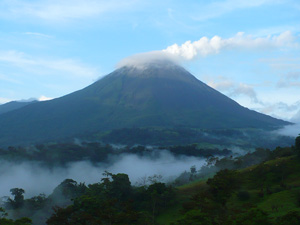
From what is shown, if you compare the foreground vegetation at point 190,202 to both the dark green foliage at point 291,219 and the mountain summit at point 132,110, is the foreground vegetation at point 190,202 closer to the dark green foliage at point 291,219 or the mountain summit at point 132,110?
the dark green foliage at point 291,219

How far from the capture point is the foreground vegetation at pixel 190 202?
22.9 metres

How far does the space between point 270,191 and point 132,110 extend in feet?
412

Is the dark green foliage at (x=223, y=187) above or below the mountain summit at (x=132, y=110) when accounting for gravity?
below

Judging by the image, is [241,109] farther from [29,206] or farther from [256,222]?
[256,222]

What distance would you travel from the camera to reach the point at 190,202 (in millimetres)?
28062

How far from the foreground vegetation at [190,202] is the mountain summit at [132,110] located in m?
90.4

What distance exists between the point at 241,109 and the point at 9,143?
102 m

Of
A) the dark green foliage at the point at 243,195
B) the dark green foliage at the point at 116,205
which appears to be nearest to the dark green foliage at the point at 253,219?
the dark green foliage at the point at 116,205


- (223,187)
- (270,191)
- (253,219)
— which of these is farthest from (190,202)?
(270,191)

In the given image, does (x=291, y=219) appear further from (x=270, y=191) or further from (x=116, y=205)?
(x=270, y=191)

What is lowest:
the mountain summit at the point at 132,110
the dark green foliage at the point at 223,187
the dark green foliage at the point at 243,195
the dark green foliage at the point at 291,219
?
the dark green foliage at the point at 243,195

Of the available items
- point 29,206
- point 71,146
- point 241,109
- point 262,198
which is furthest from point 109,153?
point 241,109

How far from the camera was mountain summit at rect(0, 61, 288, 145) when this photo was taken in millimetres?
144375

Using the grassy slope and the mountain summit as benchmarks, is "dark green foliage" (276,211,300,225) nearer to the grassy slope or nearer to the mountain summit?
the grassy slope
